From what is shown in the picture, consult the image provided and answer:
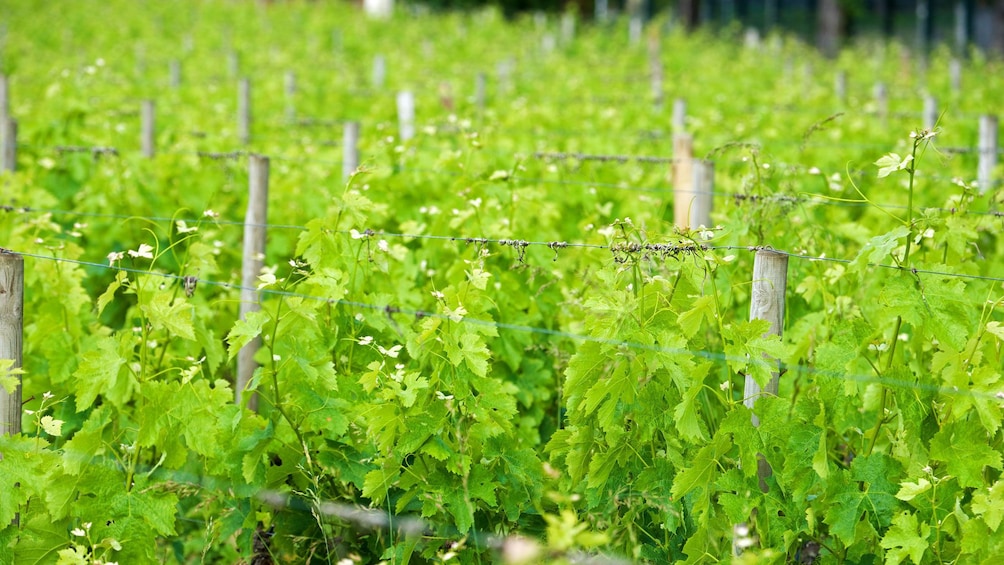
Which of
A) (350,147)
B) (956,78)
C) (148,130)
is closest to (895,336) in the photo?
(350,147)

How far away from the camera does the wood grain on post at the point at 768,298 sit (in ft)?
10.1

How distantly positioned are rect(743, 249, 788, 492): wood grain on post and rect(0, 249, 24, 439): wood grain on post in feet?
6.85

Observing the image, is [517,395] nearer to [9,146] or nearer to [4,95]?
[9,146]

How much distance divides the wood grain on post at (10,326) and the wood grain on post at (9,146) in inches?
136

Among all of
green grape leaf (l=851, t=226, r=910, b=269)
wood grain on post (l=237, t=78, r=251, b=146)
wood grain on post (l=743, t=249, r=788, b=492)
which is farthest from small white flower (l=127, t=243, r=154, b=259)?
wood grain on post (l=237, t=78, r=251, b=146)

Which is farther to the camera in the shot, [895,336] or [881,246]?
[895,336]

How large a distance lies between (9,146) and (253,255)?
279 cm

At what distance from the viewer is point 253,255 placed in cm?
433

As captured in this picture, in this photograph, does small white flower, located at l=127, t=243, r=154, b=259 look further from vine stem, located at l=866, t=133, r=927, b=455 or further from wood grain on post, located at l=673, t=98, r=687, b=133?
wood grain on post, located at l=673, t=98, r=687, b=133

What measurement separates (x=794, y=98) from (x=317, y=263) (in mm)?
9327

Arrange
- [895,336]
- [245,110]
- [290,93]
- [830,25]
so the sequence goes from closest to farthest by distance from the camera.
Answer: [895,336] < [245,110] < [290,93] < [830,25]

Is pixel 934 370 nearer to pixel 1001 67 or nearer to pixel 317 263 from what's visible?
pixel 317 263

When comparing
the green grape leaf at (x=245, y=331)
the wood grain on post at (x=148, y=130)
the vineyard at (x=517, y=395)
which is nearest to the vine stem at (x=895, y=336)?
the vineyard at (x=517, y=395)

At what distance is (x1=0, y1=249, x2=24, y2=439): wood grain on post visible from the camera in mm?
3184
